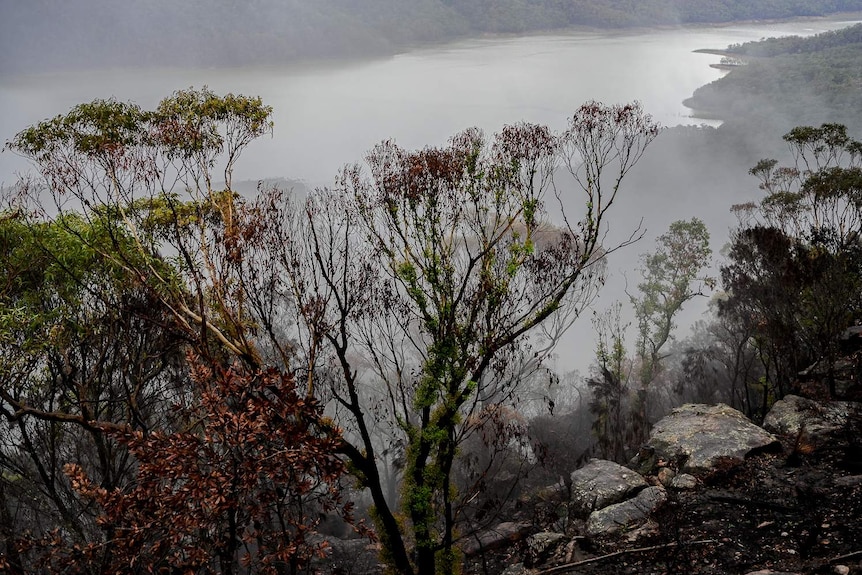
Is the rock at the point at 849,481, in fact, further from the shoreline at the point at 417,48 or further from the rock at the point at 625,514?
the shoreline at the point at 417,48

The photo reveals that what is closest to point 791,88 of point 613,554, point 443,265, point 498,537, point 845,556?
point 498,537

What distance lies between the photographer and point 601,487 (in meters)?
12.3

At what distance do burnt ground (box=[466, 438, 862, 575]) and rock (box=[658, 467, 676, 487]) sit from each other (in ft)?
2.07

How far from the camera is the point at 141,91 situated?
103312mm

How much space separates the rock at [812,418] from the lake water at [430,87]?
3073 inches

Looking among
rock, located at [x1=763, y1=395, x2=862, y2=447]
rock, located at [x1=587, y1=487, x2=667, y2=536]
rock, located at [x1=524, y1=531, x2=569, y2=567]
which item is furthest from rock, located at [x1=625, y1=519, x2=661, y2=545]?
rock, located at [x1=763, y1=395, x2=862, y2=447]

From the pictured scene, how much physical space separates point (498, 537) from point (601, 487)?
3.06 meters

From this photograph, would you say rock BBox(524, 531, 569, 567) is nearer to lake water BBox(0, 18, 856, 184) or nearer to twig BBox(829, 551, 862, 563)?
twig BBox(829, 551, 862, 563)

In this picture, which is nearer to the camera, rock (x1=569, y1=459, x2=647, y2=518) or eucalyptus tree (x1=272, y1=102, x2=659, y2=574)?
eucalyptus tree (x1=272, y1=102, x2=659, y2=574)

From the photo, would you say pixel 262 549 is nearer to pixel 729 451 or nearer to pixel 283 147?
pixel 729 451

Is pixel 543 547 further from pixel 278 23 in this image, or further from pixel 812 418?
pixel 278 23

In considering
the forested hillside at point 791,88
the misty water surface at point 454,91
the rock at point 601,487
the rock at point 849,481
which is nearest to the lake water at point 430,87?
the misty water surface at point 454,91

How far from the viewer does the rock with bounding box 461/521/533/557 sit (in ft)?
44.2

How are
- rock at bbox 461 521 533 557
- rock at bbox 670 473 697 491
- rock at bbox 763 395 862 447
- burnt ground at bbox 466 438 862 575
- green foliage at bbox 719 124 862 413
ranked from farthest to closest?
green foliage at bbox 719 124 862 413 → rock at bbox 461 521 533 557 → rock at bbox 763 395 862 447 → rock at bbox 670 473 697 491 → burnt ground at bbox 466 438 862 575
